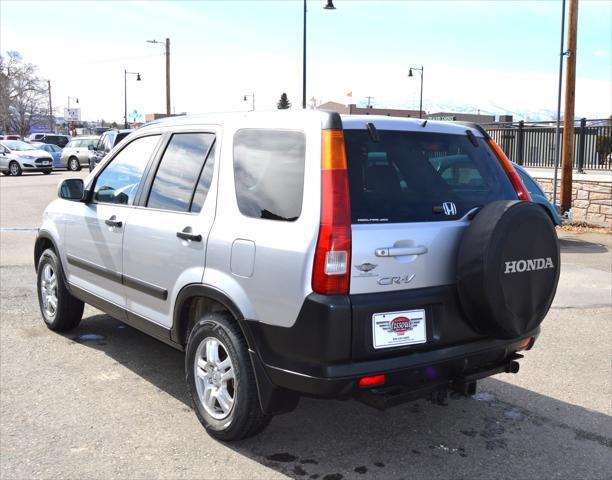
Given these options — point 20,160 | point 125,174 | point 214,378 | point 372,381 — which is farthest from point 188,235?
point 20,160

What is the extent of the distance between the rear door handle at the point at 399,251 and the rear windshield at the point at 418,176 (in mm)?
152

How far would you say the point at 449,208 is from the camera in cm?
347

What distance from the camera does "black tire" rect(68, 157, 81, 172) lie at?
34.2 metres

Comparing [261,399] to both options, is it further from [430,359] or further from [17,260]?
[17,260]

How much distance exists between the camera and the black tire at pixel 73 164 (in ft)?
112

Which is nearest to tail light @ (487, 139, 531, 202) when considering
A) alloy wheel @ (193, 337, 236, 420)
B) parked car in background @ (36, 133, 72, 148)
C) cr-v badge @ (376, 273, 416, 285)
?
cr-v badge @ (376, 273, 416, 285)

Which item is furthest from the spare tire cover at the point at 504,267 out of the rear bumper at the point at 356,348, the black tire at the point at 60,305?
the black tire at the point at 60,305

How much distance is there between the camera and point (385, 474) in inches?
132

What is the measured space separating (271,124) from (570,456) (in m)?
2.48

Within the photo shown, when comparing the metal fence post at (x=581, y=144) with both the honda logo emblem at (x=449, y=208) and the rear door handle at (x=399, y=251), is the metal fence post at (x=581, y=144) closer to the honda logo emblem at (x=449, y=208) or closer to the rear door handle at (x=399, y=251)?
the honda logo emblem at (x=449, y=208)

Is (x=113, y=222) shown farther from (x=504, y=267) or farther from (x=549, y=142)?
(x=549, y=142)

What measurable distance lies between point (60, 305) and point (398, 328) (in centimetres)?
358

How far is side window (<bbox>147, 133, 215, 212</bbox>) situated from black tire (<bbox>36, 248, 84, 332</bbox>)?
173 centimetres

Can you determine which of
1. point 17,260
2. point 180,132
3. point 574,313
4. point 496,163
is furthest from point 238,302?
point 17,260
